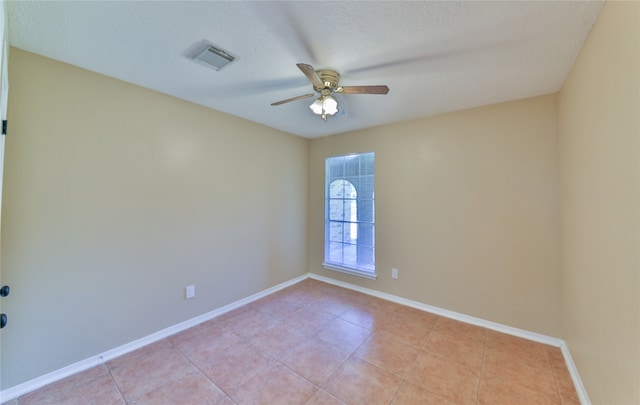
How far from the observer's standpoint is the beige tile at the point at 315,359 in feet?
6.09

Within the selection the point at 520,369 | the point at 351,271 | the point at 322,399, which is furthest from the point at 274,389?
the point at 351,271

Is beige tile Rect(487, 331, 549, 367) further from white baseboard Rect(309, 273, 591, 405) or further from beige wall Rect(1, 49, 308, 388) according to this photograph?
beige wall Rect(1, 49, 308, 388)

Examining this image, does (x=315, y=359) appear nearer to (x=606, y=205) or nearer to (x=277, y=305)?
(x=277, y=305)

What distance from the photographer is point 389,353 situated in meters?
2.10

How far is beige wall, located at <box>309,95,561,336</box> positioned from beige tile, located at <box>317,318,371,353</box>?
2.97ft

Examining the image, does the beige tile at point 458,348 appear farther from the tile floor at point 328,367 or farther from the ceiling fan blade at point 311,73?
the ceiling fan blade at point 311,73

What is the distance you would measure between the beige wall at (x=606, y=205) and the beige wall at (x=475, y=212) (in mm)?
355

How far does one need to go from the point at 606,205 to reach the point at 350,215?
261 centimetres

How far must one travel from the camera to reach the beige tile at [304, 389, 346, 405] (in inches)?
62.7

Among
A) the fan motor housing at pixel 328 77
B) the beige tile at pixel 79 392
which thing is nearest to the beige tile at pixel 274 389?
the beige tile at pixel 79 392

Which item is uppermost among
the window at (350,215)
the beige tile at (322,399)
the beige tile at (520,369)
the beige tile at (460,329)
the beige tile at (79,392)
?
the window at (350,215)

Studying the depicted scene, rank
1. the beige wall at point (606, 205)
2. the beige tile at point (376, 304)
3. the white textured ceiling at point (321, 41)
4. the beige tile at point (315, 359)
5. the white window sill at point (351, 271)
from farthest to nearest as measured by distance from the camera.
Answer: the white window sill at point (351, 271) → the beige tile at point (376, 304) → the beige tile at point (315, 359) → the white textured ceiling at point (321, 41) → the beige wall at point (606, 205)

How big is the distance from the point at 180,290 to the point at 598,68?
3.61 m

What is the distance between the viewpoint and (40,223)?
172 cm
